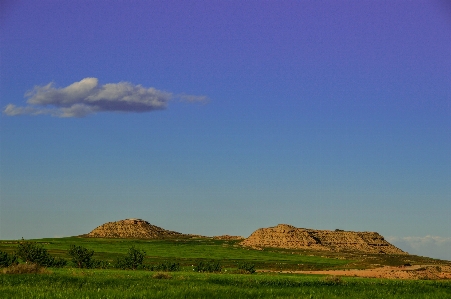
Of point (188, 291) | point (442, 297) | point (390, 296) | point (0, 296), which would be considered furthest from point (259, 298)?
point (0, 296)

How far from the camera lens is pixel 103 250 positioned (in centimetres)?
16225

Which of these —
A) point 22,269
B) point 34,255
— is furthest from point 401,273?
point 22,269

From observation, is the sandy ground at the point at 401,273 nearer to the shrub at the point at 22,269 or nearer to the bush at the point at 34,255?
the bush at the point at 34,255

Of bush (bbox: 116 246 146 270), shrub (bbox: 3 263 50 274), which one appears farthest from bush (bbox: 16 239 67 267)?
shrub (bbox: 3 263 50 274)

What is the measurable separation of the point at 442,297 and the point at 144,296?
14780mm

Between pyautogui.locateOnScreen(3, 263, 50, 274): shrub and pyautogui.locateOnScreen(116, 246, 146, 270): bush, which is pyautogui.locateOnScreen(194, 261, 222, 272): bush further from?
pyautogui.locateOnScreen(3, 263, 50, 274): shrub

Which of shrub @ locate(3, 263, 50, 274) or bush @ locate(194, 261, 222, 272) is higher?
shrub @ locate(3, 263, 50, 274)

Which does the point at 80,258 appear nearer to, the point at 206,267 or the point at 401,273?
the point at 206,267

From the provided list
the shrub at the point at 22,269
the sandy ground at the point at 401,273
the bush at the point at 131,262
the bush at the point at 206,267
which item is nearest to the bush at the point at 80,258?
the bush at the point at 131,262

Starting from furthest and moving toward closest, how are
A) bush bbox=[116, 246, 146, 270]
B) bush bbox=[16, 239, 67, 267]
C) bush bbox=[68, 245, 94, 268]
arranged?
bush bbox=[116, 246, 146, 270], bush bbox=[68, 245, 94, 268], bush bbox=[16, 239, 67, 267]

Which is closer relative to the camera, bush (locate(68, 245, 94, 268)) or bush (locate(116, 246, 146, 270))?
bush (locate(68, 245, 94, 268))

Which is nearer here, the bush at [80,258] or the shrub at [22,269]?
the shrub at [22,269]

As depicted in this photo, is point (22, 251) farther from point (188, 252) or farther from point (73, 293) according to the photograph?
point (188, 252)

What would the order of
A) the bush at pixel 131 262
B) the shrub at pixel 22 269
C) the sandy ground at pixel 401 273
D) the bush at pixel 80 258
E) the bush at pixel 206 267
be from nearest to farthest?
the shrub at pixel 22 269
the sandy ground at pixel 401 273
the bush at pixel 80 258
the bush at pixel 206 267
the bush at pixel 131 262
